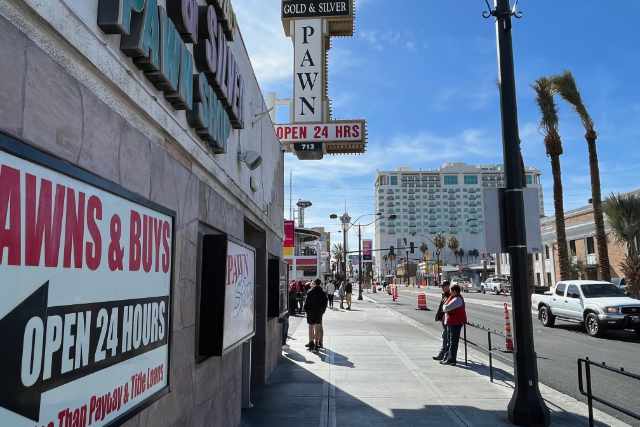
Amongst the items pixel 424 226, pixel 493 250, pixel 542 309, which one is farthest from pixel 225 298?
pixel 424 226

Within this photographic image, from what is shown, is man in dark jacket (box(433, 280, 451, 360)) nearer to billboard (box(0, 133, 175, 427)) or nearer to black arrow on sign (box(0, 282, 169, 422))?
billboard (box(0, 133, 175, 427))

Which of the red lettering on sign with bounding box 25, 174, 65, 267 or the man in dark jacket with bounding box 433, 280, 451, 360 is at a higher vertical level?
the red lettering on sign with bounding box 25, 174, 65, 267

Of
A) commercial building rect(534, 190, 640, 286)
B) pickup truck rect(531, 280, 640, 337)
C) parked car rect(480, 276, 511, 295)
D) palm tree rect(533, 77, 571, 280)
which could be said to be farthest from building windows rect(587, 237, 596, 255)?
pickup truck rect(531, 280, 640, 337)

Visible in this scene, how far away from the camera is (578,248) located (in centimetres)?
4562

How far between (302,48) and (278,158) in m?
3.97

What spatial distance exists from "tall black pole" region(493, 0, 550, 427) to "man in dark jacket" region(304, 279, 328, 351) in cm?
605

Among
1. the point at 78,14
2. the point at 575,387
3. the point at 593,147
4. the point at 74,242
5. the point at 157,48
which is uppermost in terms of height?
the point at 593,147

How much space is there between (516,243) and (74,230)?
18.9 feet

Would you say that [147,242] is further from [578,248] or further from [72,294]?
[578,248]

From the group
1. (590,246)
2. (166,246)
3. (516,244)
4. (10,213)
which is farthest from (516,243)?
(590,246)

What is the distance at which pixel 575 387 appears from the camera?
884 cm

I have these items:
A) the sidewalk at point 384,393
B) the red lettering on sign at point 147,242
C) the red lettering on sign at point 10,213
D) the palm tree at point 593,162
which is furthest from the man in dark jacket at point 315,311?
the palm tree at point 593,162

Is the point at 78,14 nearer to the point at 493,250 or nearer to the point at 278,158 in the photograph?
the point at 493,250

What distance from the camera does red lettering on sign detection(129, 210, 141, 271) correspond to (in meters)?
2.97
